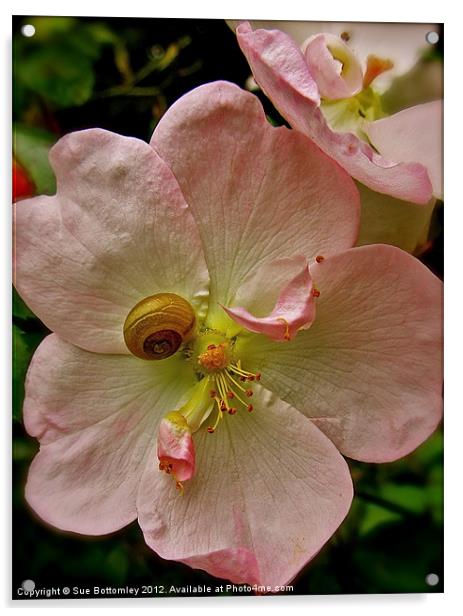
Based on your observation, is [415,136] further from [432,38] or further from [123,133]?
[123,133]

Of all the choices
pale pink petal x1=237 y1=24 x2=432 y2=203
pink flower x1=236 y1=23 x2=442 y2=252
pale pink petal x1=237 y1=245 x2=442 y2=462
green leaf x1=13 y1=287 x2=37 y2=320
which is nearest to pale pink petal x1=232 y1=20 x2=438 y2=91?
pink flower x1=236 y1=23 x2=442 y2=252

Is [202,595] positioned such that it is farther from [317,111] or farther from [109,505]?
[317,111]

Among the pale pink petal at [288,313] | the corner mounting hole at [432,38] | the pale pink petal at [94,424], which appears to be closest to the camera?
the pale pink petal at [288,313]

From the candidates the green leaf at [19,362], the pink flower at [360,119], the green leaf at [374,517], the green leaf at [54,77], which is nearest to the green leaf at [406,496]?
the green leaf at [374,517]

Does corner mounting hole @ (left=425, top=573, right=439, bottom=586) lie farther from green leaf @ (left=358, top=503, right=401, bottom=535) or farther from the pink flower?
the pink flower

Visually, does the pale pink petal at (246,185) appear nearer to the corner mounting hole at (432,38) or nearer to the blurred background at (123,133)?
the blurred background at (123,133)
